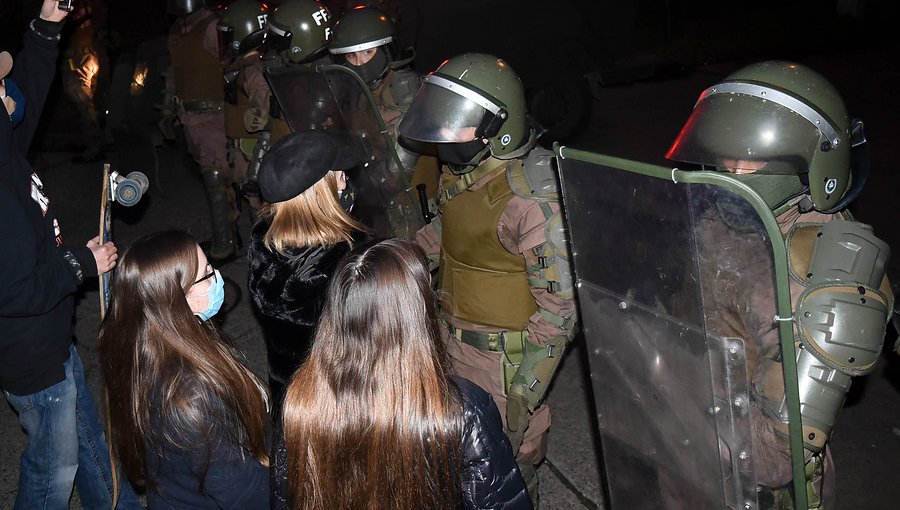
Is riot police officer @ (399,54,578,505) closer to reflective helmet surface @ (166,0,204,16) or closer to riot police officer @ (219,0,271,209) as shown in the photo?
riot police officer @ (219,0,271,209)

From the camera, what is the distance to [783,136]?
2223 millimetres

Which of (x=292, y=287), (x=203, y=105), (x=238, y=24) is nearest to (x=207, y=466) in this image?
(x=292, y=287)

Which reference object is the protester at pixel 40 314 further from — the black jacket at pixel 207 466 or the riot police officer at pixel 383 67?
the riot police officer at pixel 383 67

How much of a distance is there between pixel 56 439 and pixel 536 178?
2.14 meters

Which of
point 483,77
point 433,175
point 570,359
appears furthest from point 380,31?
point 570,359

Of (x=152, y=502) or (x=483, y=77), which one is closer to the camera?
(x=152, y=502)

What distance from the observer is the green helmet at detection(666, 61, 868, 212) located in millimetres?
2221

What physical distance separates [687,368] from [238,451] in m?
1.31

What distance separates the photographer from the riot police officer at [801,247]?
1714 mm

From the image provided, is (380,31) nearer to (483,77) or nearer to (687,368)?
(483,77)

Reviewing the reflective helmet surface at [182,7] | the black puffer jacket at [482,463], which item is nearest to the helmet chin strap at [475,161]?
the black puffer jacket at [482,463]

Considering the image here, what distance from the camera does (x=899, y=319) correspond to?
265cm

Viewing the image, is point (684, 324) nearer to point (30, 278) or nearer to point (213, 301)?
point (213, 301)

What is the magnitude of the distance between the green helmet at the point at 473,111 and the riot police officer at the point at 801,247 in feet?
2.67
